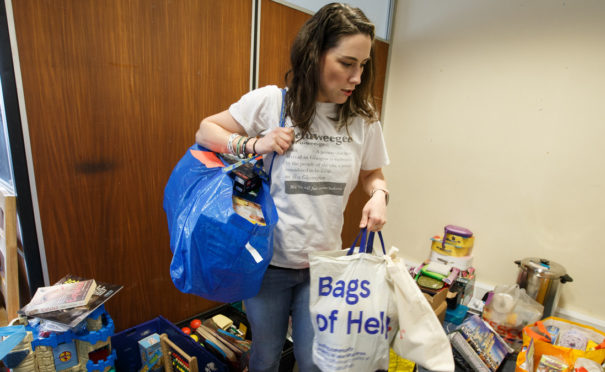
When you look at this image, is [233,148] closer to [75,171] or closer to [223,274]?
[223,274]

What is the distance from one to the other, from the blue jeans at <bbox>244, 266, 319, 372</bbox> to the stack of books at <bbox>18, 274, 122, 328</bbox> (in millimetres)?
533

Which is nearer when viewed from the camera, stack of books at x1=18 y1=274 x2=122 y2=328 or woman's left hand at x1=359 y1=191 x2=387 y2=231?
woman's left hand at x1=359 y1=191 x2=387 y2=231

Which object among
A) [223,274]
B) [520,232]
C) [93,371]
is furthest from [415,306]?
[520,232]

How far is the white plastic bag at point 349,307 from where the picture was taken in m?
0.81

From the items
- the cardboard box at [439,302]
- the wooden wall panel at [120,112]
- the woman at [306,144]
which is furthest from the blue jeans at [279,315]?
the cardboard box at [439,302]

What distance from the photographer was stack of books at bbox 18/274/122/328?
0.99 metres

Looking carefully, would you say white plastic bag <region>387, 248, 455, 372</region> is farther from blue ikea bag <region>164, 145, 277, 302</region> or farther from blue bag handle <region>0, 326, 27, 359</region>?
blue bag handle <region>0, 326, 27, 359</region>

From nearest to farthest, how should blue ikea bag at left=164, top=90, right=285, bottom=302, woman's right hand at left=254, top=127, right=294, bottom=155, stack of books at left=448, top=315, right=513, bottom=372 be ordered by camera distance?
blue ikea bag at left=164, top=90, right=285, bottom=302 → woman's right hand at left=254, top=127, right=294, bottom=155 → stack of books at left=448, top=315, right=513, bottom=372

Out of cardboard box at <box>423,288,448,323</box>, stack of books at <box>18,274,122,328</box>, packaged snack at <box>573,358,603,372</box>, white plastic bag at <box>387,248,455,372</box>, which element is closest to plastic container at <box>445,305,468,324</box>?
cardboard box at <box>423,288,448,323</box>

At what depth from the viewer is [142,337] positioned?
4.81 ft

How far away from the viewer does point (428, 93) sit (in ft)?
7.78

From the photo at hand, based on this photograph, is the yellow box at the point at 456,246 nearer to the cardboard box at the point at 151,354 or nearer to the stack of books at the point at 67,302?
the cardboard box at the point at 151,354

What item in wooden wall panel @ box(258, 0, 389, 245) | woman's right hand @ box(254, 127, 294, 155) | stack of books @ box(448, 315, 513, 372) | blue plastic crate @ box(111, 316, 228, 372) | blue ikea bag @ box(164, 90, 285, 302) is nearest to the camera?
blue ikea bag @ box(164, 90, 285, 302)

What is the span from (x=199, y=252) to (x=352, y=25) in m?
0.67
